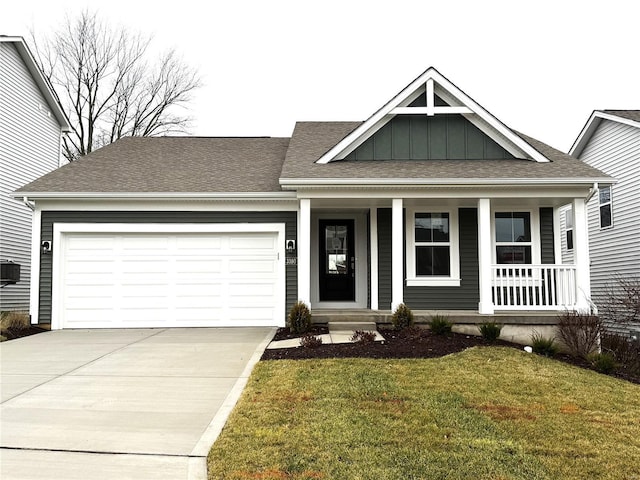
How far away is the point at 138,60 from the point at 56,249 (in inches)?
759

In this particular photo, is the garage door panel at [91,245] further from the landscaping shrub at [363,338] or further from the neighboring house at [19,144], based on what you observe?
the landscaping shrub at [363,338]

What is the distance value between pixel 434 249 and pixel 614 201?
732 centimetres

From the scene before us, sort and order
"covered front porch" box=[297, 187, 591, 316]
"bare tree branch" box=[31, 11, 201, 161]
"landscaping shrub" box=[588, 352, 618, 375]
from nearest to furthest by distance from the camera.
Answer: "landscaping shrub" box=[588, 352, 618, 375], "covered front porch" box=[297, 187, 591, 316], "bare tree branch" box=[31, 11, 201, 161]

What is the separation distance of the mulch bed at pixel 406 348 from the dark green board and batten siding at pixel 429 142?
405 centimetres

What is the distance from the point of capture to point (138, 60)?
86.7 ft

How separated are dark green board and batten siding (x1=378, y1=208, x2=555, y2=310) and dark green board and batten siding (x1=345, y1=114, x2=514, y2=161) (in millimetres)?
1285

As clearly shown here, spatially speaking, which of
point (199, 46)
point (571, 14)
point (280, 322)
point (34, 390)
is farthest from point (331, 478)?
point (199, 46)

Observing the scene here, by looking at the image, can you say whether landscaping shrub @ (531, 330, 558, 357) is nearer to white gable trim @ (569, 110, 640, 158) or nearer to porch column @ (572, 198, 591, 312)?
porch column @ (572, 198, 591, 312)

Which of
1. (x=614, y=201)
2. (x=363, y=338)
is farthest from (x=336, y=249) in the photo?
(x=614, y=201)

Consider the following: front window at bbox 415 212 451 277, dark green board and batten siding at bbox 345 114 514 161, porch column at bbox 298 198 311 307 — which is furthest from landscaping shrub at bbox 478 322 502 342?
dark green board and batten siding at bbox 345 114 514 161

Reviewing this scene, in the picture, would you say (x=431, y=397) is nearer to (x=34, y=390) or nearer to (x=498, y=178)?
(x=34, y=390)

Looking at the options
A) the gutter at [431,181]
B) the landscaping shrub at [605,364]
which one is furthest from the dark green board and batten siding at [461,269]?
the landscaping shrub at [605,364]

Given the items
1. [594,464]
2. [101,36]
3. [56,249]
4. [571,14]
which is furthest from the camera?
[101,36]

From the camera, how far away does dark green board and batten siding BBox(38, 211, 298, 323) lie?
417 inches
